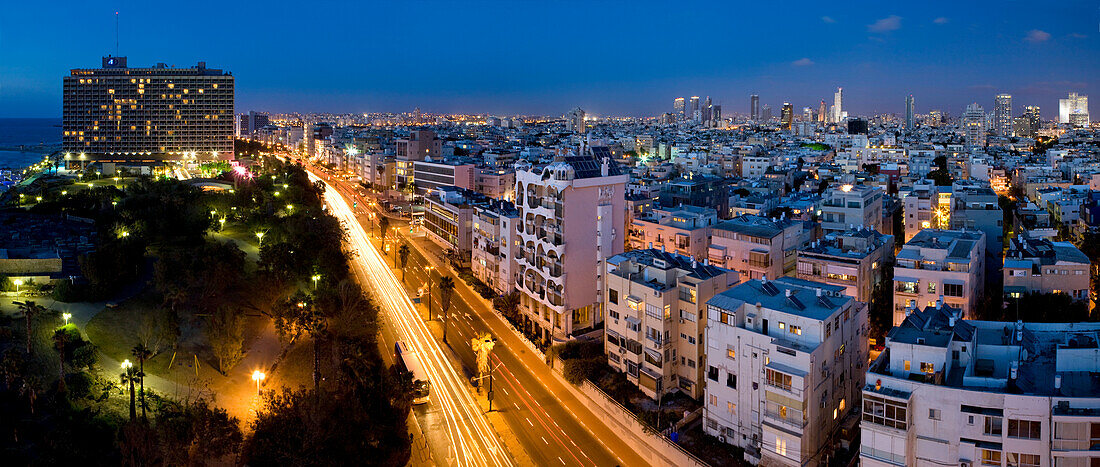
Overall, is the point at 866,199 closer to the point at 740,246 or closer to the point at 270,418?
the point at 740,246

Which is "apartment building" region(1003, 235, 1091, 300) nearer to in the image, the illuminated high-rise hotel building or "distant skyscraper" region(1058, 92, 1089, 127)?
the illuminated high-rise hotel building

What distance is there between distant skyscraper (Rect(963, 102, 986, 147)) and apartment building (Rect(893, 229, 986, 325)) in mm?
83008

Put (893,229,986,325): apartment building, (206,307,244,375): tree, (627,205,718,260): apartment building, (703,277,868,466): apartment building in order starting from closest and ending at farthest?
(703,277,868,466): apartment building
(206,307,244,375): tree
(893,229,986,325): apartment building
(627,205,718,260): apartment building

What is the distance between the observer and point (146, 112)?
2002 inches

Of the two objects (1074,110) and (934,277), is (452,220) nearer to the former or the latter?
(934,277)

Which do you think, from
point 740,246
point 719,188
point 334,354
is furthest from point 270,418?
point 719,188

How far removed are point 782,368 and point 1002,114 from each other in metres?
134

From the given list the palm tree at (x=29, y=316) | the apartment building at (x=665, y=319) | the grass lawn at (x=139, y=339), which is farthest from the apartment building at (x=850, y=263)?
the palm tree at (x=29, y=316)

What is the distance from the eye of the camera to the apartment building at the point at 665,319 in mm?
15477

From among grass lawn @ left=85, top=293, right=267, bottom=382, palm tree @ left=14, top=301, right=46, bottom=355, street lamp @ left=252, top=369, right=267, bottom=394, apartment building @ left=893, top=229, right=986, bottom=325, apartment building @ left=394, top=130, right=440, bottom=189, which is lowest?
street lamp @ left=252, top=369, right=267, bottom=394

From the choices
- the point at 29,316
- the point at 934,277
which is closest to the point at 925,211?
the point at 934,277

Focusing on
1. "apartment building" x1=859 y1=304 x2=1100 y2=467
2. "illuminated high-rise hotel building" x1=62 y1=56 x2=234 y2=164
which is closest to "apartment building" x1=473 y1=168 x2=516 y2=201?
"illuminated high-rise hotel building" x1=62 y1=56 x2=234 y2=164

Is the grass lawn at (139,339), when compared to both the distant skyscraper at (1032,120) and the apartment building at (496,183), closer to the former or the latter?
the apartment building at (496,183)

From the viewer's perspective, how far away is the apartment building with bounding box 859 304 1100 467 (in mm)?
9648
